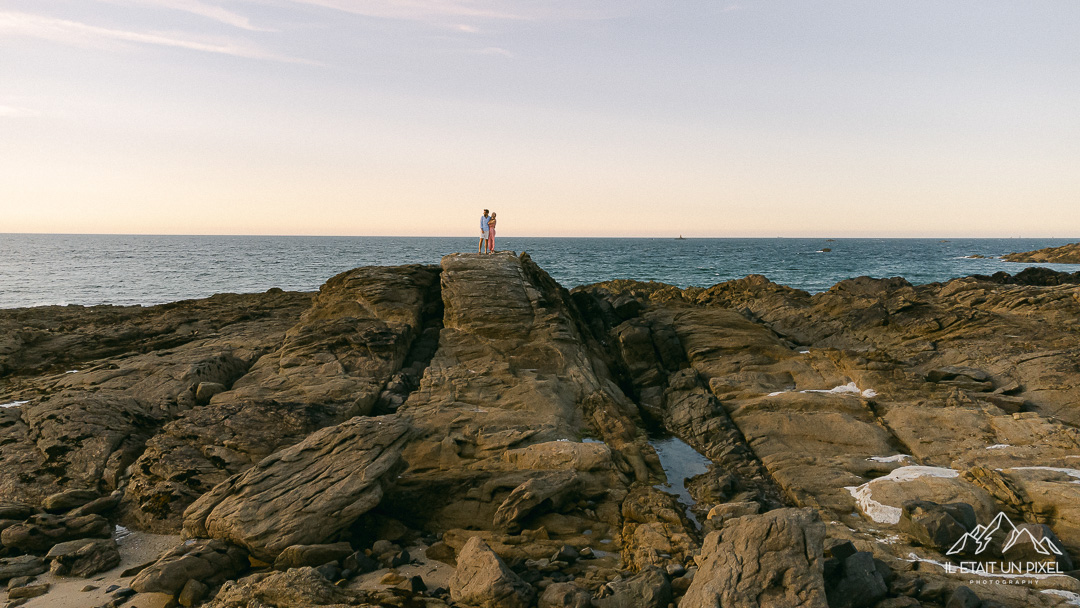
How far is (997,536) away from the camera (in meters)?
10.4

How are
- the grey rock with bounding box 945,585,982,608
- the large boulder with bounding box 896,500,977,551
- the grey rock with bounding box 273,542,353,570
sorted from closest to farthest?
the grey rock with bounding box 945,585,982,608, the grey rock with bounding box 273,542,353,570, the large boulder with bounding box 896,500,977,551

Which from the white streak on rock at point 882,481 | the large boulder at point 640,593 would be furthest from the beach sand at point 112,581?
the white streak on rock at point 882,481

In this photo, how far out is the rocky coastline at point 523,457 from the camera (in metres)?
9.16

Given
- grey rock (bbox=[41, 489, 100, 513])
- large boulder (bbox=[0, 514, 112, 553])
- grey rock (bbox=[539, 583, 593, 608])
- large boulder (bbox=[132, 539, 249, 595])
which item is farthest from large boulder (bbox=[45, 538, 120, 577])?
grey rock (bbox=[539, 583, 593, 608])

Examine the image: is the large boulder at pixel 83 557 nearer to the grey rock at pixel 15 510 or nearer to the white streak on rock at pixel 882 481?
the grey rock at pixel 15 510

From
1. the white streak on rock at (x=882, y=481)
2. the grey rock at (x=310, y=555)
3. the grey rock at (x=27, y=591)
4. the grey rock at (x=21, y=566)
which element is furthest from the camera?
the white streak on rock at (x=882, y=481)

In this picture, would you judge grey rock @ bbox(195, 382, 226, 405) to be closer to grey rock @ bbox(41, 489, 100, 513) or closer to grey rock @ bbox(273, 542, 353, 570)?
grey rock @ bbox(41, 489, 100, 513)

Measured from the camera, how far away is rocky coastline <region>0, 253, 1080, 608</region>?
9164 mm

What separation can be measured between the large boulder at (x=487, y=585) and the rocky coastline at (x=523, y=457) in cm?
4

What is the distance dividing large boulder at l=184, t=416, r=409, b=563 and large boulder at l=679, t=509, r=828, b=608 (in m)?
6.36

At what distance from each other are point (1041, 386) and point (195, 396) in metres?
24.2

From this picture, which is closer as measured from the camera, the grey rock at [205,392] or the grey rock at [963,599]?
the grey rock at [963,599]

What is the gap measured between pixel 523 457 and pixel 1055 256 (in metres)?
116

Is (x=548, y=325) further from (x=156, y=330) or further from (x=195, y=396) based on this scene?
(x=156, y=330)
